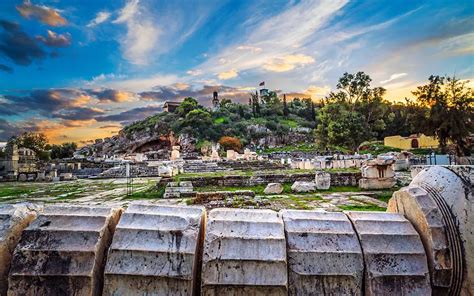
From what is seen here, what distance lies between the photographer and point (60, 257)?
171 centimetres

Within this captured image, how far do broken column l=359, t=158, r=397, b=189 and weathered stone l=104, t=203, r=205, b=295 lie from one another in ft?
35.8

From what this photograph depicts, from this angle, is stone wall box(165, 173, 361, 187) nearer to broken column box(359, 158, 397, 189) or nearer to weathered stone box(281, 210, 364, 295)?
broken column box(359, 158, 397, 189)

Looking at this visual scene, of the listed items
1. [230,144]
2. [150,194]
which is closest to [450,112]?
[150,194]

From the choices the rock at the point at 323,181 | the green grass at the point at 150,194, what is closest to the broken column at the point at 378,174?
the rock at the point at 323,181

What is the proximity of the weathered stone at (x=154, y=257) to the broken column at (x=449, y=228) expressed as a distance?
1486mm

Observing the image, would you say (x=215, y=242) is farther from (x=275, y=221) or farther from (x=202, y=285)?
(x=275, y=221)

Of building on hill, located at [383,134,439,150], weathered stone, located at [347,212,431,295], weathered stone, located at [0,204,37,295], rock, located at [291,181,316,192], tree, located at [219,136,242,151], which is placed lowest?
rock, located at [291,181,316,192]

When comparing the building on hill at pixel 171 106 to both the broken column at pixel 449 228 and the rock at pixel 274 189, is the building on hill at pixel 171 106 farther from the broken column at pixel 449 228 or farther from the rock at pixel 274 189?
the broken column at pixel 449 228

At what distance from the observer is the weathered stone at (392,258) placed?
1.72 meters

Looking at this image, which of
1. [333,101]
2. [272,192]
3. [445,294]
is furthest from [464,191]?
[333,101]

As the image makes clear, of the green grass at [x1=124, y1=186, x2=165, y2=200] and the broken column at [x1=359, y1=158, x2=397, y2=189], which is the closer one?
the green grass at [x1=124, y1=186, x2=165, y2=200]

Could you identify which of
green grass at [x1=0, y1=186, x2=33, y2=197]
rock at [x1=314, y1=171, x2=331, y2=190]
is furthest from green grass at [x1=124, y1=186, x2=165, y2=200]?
rock at [x1=314, y1=171, x2=331, y2=190]

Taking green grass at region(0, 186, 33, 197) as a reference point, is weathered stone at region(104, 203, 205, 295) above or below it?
above

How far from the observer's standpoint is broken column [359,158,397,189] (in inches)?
440
